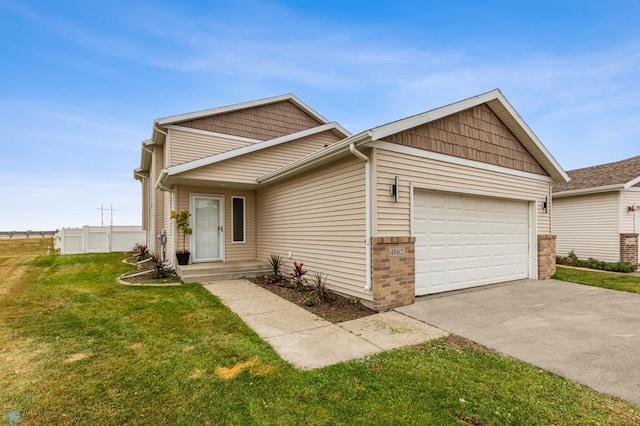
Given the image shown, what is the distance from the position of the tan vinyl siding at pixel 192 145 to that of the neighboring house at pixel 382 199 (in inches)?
1.4

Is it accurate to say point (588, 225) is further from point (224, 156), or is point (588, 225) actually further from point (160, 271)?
point (160, 271)

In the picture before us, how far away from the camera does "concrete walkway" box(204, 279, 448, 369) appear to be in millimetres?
3830

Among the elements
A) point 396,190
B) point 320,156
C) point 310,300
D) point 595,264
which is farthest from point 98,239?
point 595,264

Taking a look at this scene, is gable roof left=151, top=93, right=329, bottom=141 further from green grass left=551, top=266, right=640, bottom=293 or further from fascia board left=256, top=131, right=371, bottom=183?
green grass left=551, top=266, right=640, bottom=293

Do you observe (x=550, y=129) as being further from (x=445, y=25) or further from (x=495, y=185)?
(x=495, y=185)

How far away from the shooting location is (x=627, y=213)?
11.6 meters

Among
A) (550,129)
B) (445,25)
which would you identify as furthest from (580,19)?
(550,129)

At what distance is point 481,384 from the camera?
3055 mm

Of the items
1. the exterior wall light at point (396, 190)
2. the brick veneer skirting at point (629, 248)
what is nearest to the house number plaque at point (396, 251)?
the exterior wall light at point (396, 190)

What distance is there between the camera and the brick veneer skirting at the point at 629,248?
11375 millimetres

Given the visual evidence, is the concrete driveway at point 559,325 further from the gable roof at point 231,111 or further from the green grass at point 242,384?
the gable roof at point 231,111

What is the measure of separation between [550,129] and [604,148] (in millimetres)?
4567

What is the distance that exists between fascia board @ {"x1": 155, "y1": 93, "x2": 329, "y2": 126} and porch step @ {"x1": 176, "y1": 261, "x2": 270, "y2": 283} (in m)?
4.87

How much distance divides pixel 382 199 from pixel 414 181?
982mm
